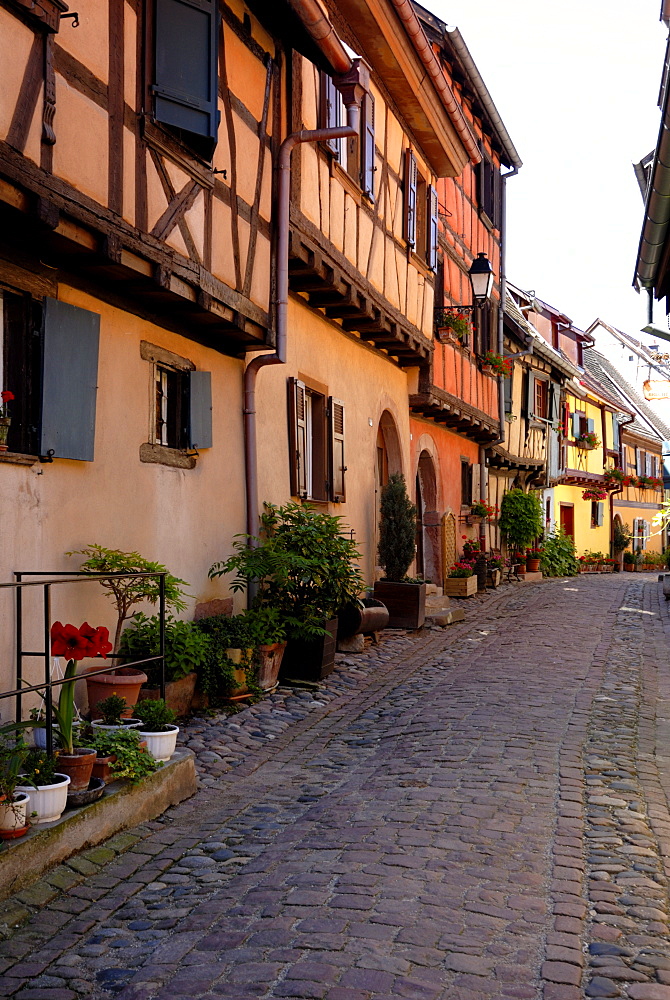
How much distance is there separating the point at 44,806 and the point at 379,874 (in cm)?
141

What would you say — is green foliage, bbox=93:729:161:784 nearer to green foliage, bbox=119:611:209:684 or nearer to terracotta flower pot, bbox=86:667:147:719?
terracotta flower pot, bbox=86:667:147:719

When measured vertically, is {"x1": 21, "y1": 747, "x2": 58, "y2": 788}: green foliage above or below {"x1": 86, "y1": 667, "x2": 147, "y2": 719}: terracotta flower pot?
below

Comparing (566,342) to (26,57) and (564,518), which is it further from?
(26,57)

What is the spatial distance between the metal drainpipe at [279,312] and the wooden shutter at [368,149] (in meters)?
2.00

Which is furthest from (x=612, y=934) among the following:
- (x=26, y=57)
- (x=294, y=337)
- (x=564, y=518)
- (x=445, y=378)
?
(x=564, y=518)

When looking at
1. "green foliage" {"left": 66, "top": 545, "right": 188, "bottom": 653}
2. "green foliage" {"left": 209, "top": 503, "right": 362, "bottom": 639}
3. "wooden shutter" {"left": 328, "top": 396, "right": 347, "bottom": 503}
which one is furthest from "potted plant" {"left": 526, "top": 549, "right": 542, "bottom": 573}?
"green foliage" {"left": 66, "top": 545, "right": 188, "bottom": 653}

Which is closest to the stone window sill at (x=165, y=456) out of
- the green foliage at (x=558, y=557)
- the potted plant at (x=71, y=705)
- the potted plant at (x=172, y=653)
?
the potted plant at (x=172, y=653)

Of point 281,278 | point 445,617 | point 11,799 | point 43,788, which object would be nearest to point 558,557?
point 445,617

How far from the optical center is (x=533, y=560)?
23406mm

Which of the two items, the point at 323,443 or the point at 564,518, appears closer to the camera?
the point at 323,443

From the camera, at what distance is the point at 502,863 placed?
422 cm

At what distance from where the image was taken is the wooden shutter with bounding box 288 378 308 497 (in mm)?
9961

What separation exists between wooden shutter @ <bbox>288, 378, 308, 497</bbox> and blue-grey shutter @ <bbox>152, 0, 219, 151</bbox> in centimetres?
323

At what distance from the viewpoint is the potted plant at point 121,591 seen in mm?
5953
